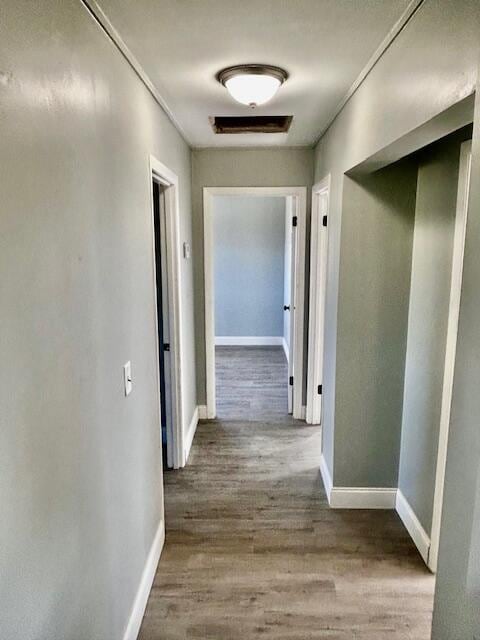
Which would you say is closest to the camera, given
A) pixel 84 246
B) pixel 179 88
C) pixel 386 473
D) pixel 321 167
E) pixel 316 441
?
pixel 84 246

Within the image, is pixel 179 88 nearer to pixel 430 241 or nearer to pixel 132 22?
pixel 132 22

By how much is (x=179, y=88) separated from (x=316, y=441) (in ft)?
9.12

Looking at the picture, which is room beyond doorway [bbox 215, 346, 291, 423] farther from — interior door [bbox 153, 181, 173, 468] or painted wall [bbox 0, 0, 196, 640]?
painted wall [bbox 0, 0, 196, 640]

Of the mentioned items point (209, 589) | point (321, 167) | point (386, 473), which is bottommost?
point (209, 589)

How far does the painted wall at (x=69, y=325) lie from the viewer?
99 centimetres

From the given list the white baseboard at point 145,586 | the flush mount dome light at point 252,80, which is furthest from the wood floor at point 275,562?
the flush mount dome light at point 252,80

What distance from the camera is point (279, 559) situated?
2443mm

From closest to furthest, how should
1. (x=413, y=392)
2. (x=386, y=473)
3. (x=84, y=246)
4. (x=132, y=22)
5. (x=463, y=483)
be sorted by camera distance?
1. (x=463, y=483)
2. (x=84, y=246)
3. (x=132, y=22)
4. (x=413, y=392)
5. (x=386, y=473)

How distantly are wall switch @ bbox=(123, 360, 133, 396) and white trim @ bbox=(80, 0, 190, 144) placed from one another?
118cm

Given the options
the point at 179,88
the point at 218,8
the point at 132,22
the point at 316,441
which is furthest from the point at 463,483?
the point at 316,441

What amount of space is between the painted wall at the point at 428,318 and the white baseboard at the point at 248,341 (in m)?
4.16

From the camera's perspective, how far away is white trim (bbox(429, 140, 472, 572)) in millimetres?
2002

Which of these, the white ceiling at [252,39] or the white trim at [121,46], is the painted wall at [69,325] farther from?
the white ceiling at [252,39]

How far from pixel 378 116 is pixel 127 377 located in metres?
1.46
